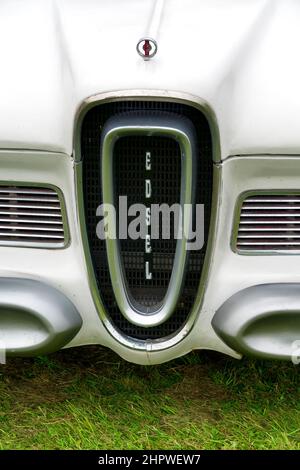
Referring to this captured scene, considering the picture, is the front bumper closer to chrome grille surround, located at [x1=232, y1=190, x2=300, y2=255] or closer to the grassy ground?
chrome grille surround, located at [x1=232, y1=190, x2=300, y2=255]

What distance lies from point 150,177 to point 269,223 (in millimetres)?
475

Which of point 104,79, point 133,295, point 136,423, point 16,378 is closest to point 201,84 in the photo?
point 104,79

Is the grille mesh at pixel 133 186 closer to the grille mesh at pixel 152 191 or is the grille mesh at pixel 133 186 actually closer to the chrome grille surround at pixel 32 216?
the grille mesh at pixel 152 191

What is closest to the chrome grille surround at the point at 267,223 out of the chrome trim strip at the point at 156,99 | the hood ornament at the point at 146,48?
the chrome trim strip at the point at 156,99

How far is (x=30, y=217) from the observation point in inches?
118

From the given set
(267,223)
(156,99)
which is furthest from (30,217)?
(267,223)

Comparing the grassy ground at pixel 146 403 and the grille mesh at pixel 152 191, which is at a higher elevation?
the grille mesh at pixel 152 191

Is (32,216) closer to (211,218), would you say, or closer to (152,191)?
(152,191)

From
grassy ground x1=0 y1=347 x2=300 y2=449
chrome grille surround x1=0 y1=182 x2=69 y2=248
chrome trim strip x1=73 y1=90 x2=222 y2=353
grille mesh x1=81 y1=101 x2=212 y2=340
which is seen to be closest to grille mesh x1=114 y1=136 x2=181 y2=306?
grille mesh x1=81 y1=101 x2=212 y2=340

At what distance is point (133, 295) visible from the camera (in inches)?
123

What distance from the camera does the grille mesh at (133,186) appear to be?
2.88 meters

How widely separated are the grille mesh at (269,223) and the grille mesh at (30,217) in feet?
2.28

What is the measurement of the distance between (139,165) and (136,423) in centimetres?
111
